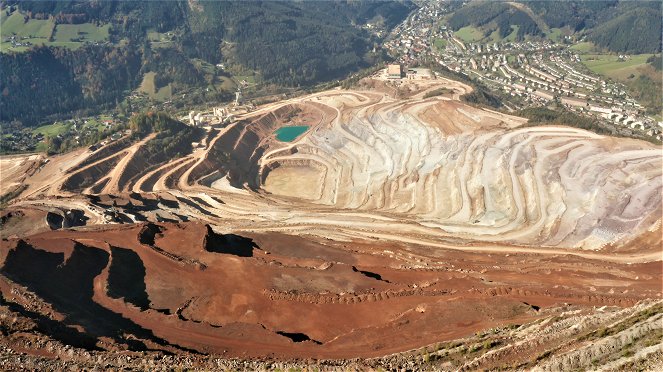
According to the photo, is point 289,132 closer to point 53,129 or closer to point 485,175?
point 485,175

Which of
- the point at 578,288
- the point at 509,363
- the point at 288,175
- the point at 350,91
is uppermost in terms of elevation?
the point at 350,91

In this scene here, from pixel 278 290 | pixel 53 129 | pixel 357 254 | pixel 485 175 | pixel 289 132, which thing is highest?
pixel 485 175

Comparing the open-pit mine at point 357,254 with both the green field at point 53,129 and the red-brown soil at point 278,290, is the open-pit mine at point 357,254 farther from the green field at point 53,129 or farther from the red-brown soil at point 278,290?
the green field at point 53,129

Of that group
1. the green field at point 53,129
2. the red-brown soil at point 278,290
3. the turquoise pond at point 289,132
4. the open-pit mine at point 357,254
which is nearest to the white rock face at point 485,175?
the open-pit mine at point 357,254

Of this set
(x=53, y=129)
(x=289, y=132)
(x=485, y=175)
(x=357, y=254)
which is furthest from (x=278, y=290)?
(x=53, y=129)

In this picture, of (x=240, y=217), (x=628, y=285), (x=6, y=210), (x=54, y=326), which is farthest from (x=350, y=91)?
(x=54, y=326)

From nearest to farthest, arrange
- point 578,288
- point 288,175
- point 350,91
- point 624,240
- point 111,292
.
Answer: point 111,292 → point 578,288 → point 624,240 → point 288,175 → point 350,91

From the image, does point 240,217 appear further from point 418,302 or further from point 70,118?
point 70,118
